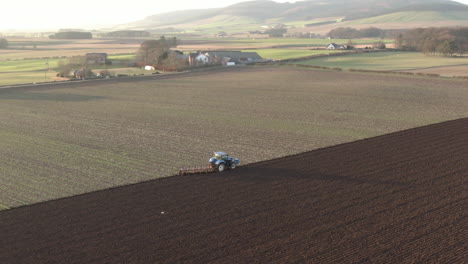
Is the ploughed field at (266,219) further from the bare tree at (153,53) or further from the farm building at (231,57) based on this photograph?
the farm building at (231,57)

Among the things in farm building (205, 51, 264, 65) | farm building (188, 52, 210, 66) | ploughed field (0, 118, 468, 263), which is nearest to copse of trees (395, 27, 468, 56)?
farm building (205, 51, 264, 65)

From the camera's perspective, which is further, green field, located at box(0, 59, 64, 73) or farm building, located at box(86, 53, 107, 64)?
farm building, located at box(86, 53, 107, 64)

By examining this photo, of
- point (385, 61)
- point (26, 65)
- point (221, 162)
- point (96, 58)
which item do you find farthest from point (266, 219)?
point (26, 65)

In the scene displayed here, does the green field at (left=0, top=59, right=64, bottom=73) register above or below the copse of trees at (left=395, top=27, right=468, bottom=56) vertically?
below

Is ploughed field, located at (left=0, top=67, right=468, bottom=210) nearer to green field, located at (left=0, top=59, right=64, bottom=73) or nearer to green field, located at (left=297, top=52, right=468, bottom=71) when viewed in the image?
green field, located at (left=297, top=52, right=468, bottom=71)

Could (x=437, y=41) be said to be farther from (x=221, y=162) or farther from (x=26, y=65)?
(x=221, y=162)

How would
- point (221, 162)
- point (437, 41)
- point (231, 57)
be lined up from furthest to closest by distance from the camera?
point (437, 41) < point (231, 57) < point (221, 162)

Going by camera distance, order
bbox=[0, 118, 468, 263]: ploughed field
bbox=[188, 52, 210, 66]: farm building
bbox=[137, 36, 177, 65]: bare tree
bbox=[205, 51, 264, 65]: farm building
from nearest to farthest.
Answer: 1. bbox=[0, 118, 468, 263]: ploughed field
2. bbox=[188, 52, 210, 66]: farm building
3. bbox=[137, 36, 177, 65]: bare tree
4. bbox=[205, 51, 264, 65]: farm building

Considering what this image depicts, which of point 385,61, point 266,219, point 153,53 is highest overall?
point 153,53
